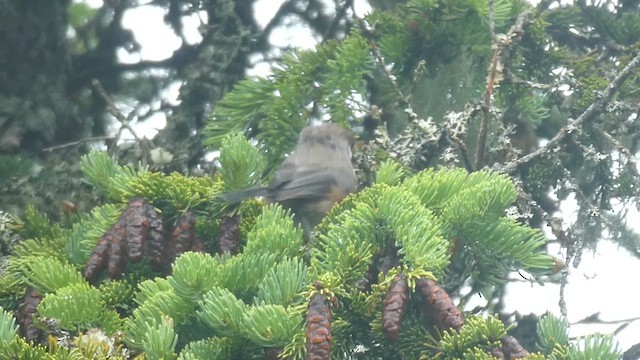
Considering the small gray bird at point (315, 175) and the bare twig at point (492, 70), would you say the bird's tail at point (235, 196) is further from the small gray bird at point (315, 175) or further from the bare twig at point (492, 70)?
the bare twig at point (492, 70)

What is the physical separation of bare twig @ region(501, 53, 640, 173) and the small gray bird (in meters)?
0.55

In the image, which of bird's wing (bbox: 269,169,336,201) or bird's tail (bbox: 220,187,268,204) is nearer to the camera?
bird's tail (bbox: 220,187,268,204)

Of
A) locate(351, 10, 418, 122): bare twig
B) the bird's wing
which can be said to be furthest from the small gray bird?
locate(351, 10, 418, 122): bare twig

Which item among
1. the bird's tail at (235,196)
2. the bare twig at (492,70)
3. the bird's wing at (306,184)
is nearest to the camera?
the bird's tail at (235,196)

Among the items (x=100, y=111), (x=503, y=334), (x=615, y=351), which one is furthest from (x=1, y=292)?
(x=100, y=111)

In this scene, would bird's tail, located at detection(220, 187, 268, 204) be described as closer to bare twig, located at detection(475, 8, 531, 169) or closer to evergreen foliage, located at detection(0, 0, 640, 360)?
evergreen foliage, located at detection(0, 0, 640, 360)

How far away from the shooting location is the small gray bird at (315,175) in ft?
10.1

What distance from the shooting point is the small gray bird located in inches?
121

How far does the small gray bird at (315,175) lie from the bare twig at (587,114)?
1.79 ft

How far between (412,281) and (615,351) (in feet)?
1.26

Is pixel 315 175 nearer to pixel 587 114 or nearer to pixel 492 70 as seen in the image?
pixel 492 70

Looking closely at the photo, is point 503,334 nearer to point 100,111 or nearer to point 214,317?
point 214,317

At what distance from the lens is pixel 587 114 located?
2975 millimetres

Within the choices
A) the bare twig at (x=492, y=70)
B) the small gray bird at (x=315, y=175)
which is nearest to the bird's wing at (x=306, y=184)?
the small gray bird at (x=315, y=175)
